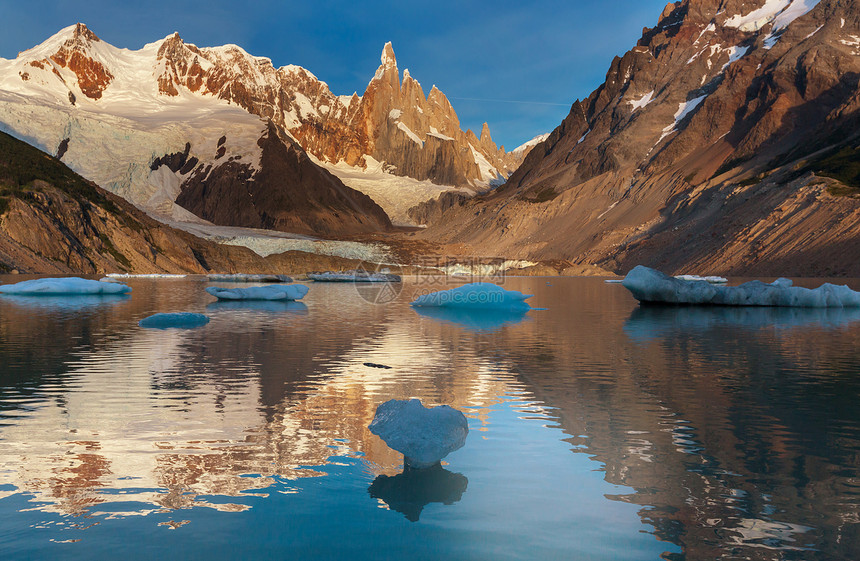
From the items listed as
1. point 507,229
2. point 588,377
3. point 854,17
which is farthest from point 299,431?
point 854,17

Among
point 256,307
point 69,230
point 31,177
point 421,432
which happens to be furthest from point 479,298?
point 31,177

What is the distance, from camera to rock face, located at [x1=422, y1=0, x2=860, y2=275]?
10538cm

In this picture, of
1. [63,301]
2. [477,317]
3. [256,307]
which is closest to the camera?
[477,317]

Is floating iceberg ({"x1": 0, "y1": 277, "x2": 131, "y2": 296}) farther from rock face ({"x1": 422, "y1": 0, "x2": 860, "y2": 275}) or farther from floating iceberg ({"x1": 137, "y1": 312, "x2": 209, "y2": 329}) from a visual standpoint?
rock face ({"x1": 422, "y1": 0, "x2": 860, "y2": 275})

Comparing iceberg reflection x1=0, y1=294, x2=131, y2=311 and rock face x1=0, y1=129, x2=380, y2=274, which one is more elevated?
rock face x1=0, y1=129, x2=380, y2=274

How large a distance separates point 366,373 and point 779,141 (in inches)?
5823

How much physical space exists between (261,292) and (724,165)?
410ft

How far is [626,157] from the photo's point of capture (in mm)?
175375

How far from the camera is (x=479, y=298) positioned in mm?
38375

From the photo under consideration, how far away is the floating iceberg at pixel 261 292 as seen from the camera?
45281mm

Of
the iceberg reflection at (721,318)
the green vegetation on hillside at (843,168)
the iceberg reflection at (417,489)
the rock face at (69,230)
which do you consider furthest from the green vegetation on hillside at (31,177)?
the green vegetation on hillside at (843,168)

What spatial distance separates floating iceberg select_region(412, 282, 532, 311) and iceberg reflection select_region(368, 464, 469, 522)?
29023mm

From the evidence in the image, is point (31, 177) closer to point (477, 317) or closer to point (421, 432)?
point (477, 317)

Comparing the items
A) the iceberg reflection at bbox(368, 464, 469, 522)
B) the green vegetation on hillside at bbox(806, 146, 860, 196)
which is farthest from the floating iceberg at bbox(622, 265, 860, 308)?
the green vegetation on hillside at bbox(806, 146, 860, 196)
